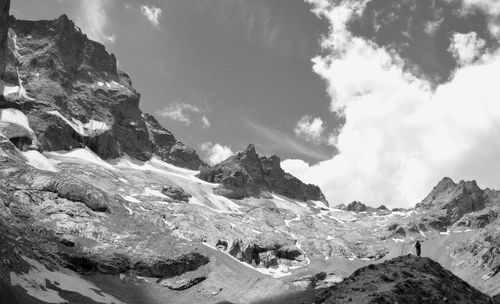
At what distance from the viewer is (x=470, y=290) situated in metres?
47.7

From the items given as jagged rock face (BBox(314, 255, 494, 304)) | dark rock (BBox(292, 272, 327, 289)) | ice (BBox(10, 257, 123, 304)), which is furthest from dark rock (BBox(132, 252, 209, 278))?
jagged rock face (BBox(314, 255, 494, 304))

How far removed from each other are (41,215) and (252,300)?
74803 mm

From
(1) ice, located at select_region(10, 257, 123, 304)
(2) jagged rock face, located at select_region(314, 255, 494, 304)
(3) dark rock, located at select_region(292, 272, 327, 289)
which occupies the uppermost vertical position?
(3) dark rock, located at select_region(292, 272, 327, 289)

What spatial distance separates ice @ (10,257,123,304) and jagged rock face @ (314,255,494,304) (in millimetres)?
92704

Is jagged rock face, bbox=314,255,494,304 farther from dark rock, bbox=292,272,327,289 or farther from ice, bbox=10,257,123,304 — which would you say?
dark rock, bbox=292,272,327,289

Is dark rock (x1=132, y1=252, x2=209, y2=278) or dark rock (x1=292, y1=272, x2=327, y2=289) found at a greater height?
dark rock (x1=292, y1=272, x2=327, y2=289)

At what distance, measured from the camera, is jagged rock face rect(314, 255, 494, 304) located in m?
40.3

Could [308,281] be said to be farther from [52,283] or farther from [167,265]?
[52,283]

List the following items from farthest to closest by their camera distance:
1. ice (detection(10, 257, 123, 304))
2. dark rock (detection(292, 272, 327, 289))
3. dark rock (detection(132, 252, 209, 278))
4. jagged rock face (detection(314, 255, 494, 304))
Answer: dark rock (detection(292, 272, 327, 289))
dark rock (detection(132, 252, 209, 278))
ice (detection(10, 257, 123, 304))
jagged rock face (detection(314, 255, 494, 304))

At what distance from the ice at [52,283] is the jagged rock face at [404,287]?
Answer: 304 ft

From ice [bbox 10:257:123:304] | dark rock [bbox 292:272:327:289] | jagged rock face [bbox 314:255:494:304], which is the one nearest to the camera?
jagged rock face [bbox 314:255:494:304]

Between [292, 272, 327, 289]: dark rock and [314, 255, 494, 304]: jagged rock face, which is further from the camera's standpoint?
[292, 272, 327, 289]: dark rock

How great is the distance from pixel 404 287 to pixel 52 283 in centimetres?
11133

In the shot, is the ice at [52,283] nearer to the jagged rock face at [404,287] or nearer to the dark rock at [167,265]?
the dark rock at [167,265]
